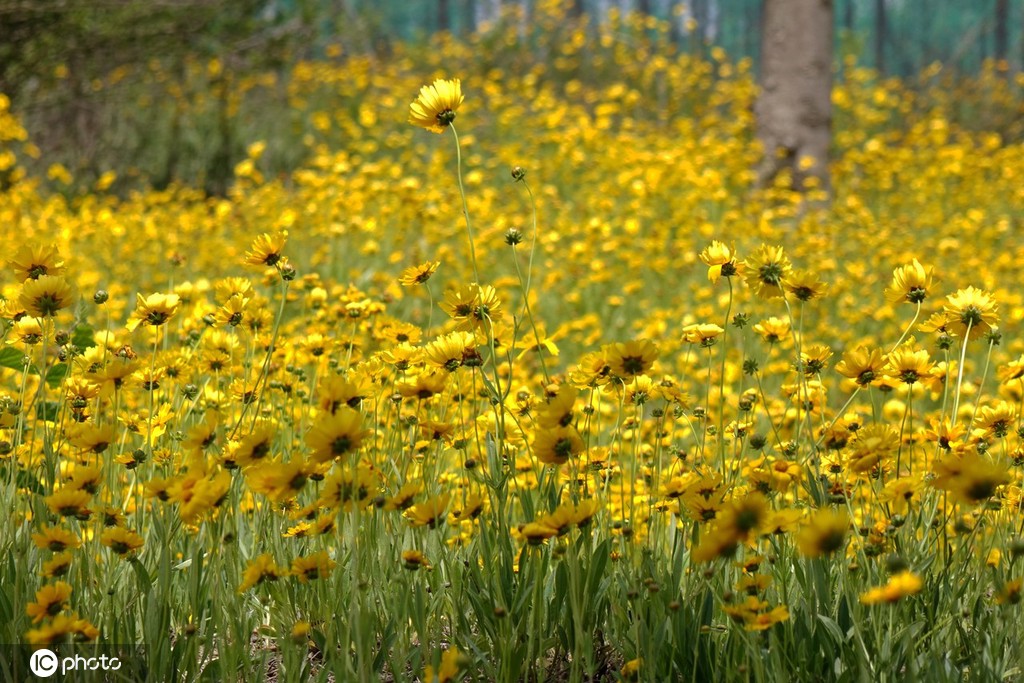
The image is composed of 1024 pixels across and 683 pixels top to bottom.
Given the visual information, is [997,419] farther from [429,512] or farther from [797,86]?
[797,86]

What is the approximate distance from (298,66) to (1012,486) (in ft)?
34.6

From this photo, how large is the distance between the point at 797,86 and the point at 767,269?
5.98 m

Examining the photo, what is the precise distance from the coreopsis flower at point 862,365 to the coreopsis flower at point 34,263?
1.18 m

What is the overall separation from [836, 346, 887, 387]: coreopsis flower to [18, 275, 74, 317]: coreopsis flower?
3.67 feet

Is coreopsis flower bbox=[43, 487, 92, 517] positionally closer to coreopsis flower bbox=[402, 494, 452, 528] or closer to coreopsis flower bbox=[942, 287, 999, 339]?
coreopsis flower bbox=[402, 494, 452, 528]

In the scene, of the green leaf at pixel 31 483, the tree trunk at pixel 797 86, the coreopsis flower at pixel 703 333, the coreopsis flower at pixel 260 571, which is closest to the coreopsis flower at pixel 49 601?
the coreopsis flower at pixel 260 571

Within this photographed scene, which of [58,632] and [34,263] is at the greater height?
[34,263]

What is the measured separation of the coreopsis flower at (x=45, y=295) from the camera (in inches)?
58.9

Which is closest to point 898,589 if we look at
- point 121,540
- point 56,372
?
point 121,540

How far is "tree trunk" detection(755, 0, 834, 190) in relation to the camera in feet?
23.1

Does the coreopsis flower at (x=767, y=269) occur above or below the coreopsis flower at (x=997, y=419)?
above

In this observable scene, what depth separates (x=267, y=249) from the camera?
1.69 m

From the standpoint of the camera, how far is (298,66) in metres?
11.2

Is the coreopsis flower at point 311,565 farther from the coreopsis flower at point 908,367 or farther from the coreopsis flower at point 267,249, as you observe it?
the coreopsis flower at point 908,367
